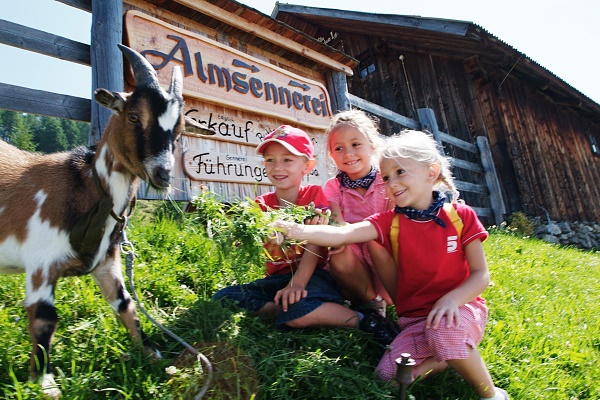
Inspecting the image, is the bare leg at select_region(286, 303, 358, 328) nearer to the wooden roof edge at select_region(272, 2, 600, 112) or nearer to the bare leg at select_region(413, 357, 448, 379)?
the bare leg at select_region(413, 357, 448, 379)

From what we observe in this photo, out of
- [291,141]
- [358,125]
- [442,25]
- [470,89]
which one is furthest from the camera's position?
[470,89]

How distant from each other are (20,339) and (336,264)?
1745 millimetres

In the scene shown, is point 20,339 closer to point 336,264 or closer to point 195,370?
point 195,370

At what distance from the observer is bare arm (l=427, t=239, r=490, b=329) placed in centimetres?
204

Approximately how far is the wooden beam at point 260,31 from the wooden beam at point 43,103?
67.9 inches

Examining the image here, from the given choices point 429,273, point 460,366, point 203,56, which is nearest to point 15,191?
point 429,273

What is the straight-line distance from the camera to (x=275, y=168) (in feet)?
9.05

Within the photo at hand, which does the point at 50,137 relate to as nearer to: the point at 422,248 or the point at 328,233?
the point at 328,233

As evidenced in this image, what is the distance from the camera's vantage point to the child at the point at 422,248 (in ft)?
7.11

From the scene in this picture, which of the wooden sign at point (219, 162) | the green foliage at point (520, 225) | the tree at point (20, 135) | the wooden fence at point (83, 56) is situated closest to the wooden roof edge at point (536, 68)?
the green foliage at point (520, 225)

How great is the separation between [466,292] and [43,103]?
351 cm

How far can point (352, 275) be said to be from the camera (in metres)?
2.66

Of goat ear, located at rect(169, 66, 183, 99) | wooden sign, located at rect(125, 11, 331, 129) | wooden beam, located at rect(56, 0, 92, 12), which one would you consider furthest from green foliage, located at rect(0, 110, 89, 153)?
goat ear, located at rect(169, 66, 183, 99)

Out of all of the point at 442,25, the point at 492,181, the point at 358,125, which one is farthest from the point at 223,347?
the point at 492,181
